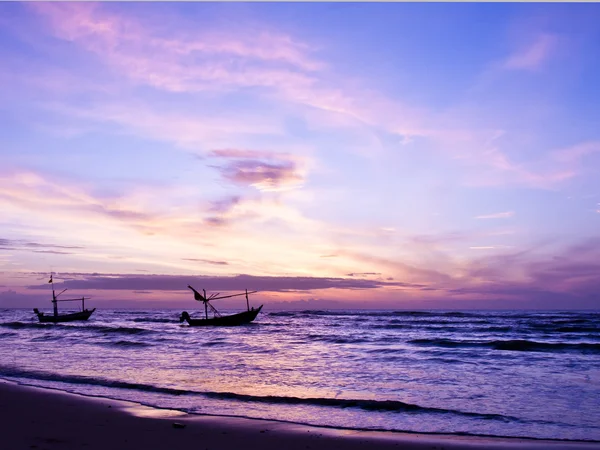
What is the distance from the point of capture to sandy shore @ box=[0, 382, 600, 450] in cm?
866

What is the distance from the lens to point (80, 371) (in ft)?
62.3

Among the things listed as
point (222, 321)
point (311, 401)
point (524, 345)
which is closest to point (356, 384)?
point (311, 401)

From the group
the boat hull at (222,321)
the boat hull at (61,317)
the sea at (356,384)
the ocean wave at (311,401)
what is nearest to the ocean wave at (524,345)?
the sea at (356,384)

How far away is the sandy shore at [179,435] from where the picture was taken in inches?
341

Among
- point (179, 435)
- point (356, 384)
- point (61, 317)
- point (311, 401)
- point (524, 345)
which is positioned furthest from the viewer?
point (61, 317)

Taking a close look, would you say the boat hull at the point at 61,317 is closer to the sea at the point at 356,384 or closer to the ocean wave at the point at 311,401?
the sea at the point at 356,384

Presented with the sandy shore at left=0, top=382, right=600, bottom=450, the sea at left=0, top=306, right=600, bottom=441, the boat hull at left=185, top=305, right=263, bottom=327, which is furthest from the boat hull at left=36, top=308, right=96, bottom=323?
the sandy shore at left=0, top=382, right=600, bottom=450

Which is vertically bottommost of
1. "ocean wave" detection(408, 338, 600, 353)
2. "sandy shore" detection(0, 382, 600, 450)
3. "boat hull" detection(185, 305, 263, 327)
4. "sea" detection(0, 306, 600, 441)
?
"boat hull" detection(185, 305, 263, 327)

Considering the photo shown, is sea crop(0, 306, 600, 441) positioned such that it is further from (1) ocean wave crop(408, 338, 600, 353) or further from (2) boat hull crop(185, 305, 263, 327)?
(2) boat hull crop(185, 305, 263, 327)

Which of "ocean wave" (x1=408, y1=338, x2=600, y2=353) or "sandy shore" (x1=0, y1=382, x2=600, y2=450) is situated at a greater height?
"sandy shore" (x1=0, y1=382, x2=600, y2=450)

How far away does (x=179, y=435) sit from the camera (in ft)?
30.3

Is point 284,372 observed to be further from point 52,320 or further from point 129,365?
point 52,320

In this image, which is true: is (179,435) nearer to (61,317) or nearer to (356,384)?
(356,384)

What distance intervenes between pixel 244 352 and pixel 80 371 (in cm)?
1047
